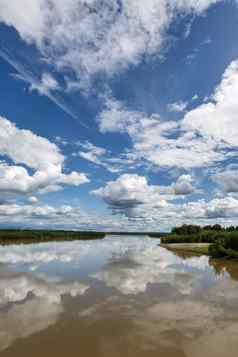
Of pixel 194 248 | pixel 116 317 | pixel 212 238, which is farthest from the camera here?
pixel 212 238

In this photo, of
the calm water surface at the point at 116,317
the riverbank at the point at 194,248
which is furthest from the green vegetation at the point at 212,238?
the calm water surface at the point at 116,317

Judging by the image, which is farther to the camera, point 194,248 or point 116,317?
point 194,248

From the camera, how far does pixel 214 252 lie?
42812 millimetres

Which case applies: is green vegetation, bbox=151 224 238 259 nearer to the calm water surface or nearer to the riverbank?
the riverbank

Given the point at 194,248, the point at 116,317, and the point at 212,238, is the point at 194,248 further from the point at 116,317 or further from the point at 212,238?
the point at 116,317

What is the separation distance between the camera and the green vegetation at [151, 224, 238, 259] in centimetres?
4066

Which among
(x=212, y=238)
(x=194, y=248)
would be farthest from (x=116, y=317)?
(x=212, y=238)

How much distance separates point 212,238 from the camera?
73000 mm

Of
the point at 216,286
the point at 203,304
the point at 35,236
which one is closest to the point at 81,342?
the point at 203,304

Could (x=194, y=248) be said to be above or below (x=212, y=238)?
below

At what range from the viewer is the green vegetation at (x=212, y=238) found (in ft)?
133

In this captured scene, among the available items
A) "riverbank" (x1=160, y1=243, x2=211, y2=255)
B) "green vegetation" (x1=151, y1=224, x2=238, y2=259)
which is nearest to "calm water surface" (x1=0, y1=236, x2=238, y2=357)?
"green vegetation" (x1=151, y1=224, x2=238, y2=259)

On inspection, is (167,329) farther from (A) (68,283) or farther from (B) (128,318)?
(A) (68,283)

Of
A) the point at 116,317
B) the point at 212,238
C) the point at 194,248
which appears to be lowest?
the point at 194,248
